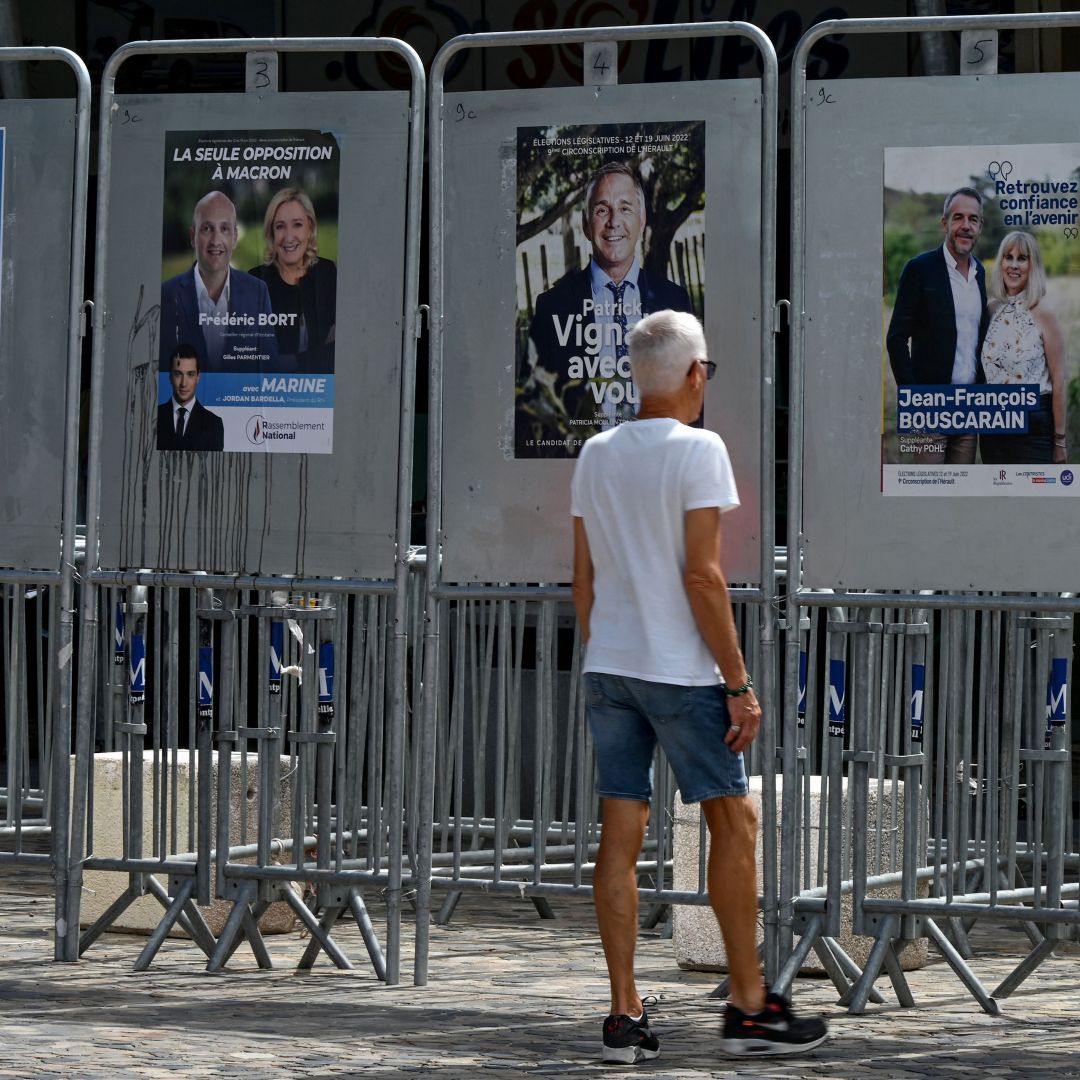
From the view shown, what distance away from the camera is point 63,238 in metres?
6.97

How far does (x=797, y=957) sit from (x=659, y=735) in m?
1.12

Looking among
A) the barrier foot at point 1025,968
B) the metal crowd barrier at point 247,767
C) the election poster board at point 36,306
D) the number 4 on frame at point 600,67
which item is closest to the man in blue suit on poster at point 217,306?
the election poster board at point 36,306

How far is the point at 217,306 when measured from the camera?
22.4 feet

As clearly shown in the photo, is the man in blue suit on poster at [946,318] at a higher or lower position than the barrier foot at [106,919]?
higher

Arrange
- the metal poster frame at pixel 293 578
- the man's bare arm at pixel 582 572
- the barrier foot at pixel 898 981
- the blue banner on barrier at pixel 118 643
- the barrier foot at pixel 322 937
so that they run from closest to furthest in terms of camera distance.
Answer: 1. the man's bare arm at pixel 582 572
2. the barrier foot at pixel 898 981
3. the metal poster frame at pixel 293 578
4. the barrier foot at pixel 322 937
5. the blue banner on barrier at pixel 118 643

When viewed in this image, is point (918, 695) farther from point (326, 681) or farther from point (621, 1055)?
point (326, 681)

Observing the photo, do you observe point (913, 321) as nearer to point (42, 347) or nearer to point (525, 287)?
point (525, 287)

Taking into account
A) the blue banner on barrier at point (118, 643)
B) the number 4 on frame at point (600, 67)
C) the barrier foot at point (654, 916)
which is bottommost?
the barrier foot at point (654, 916)

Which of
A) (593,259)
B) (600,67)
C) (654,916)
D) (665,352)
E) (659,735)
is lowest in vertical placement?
(654,916)

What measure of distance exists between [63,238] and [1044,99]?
3218 millimetres

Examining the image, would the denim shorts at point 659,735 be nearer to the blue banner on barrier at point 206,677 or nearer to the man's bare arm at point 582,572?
the man's bare arm at point 582,572

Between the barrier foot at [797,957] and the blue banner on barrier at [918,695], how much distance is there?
66 cm

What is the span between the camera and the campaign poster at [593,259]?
643 cm

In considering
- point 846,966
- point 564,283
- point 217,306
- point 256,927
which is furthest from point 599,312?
point 256,927
